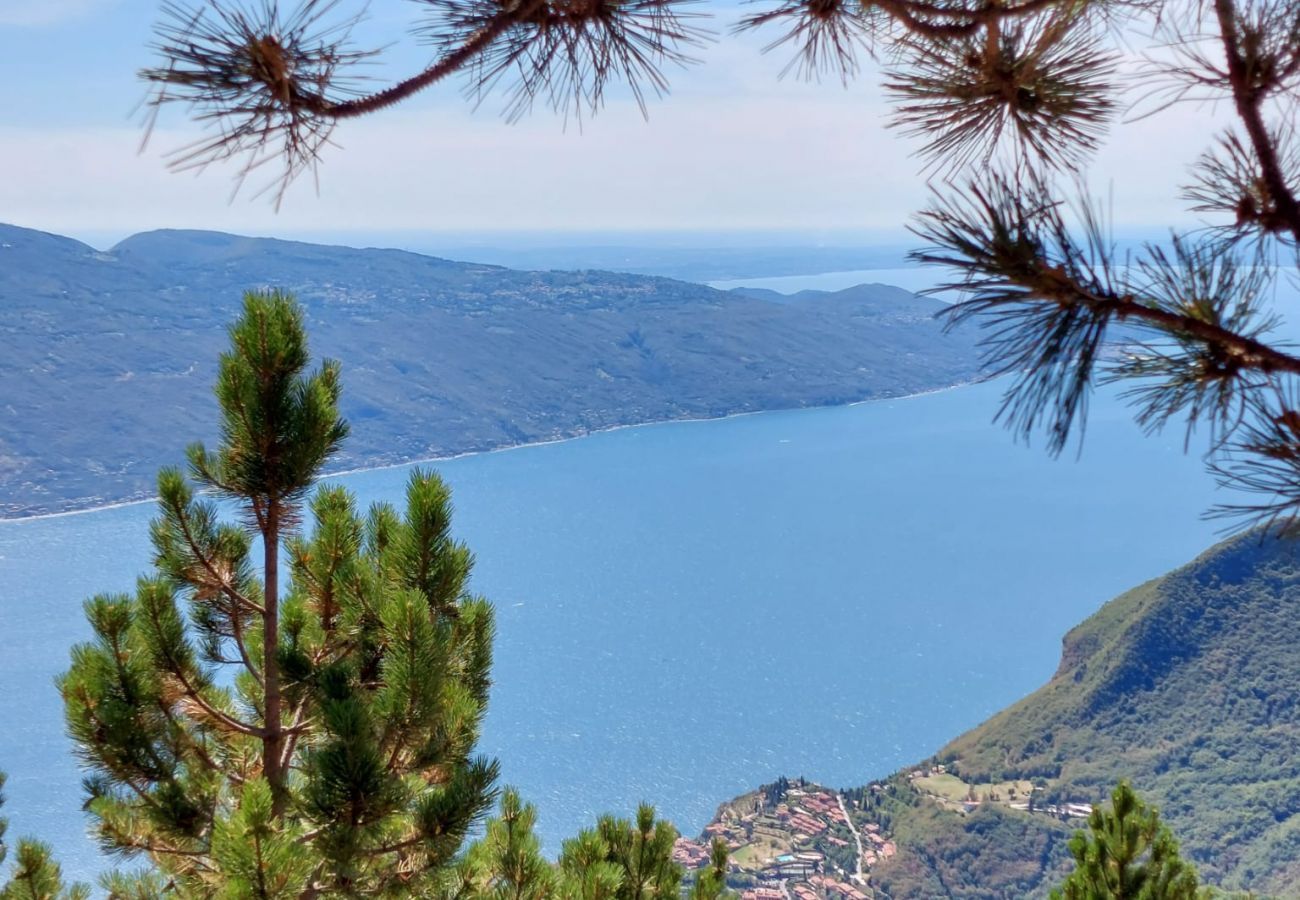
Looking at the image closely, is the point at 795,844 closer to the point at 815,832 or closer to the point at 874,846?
the point at 815,832

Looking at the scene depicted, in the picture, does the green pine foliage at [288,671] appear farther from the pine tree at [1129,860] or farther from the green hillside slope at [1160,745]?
the green hillside slope at [1160,745]

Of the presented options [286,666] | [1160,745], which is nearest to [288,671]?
[286,666]

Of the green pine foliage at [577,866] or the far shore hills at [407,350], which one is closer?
the green pine foliage at [577,866]

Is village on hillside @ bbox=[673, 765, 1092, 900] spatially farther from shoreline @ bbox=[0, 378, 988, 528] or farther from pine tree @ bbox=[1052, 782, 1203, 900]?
shoreline @ bbox=[0, 378, 988, 528]

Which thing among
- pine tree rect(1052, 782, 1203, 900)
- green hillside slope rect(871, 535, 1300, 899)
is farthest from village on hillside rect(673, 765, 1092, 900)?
pine tree rect(1052, 782, 1203, 900)

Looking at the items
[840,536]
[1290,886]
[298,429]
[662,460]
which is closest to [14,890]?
[298,429]

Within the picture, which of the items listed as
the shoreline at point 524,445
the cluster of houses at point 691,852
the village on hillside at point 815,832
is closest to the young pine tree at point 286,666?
the cluster of houses at point 691,852
